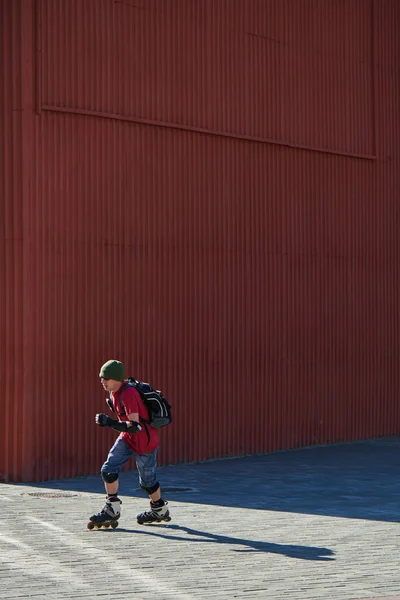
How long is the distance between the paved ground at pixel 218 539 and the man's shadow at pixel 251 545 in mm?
11

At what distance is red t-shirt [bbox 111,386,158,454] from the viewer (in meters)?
12.4

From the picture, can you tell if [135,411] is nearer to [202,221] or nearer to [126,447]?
[126,447]

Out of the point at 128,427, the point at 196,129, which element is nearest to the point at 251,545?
the point at 128,427

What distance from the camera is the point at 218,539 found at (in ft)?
39.1

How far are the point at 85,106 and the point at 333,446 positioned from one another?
7.29m

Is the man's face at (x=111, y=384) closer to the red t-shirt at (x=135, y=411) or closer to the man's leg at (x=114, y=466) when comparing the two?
the red t-shirt at (x=135, y=411)

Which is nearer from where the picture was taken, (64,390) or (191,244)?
(64,390)

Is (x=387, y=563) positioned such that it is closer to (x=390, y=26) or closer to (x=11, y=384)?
(x=11, y=384)

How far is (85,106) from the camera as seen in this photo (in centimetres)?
1734

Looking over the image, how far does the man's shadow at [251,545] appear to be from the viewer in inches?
436

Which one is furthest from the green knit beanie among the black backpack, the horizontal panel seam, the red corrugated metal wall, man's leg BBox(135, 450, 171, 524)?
the horizontal panel seam

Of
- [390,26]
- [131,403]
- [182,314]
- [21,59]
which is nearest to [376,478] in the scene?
[182,314]

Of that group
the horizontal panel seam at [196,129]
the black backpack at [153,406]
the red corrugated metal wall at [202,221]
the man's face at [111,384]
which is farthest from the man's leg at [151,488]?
the horizontal panel seam at [196,129]

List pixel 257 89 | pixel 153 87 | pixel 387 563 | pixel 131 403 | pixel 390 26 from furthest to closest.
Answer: pixel 390 26 < pixel 257 89 < pixel 153 87 < pixel 131 403 < pixel 387 563
